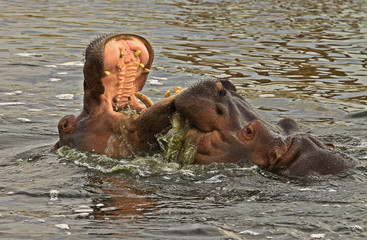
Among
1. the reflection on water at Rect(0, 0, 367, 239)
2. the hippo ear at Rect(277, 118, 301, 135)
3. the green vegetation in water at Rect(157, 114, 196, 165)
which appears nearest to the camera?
the reflection on water at Rect(0, 0, 367, 239)

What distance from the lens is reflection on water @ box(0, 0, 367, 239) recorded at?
5188 mm

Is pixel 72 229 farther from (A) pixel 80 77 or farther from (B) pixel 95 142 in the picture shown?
(A) pixel 80 77

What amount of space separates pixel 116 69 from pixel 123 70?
0.08 metres

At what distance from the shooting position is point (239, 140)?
6.11 metres

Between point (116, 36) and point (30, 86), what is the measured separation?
513cm

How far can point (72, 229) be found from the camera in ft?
16.3

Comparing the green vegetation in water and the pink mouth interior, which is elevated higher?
the pink mouth interior

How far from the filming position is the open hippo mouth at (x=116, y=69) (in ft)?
20.6

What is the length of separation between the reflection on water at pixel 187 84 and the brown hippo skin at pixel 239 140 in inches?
4.4

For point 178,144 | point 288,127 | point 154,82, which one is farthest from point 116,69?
point 154,82

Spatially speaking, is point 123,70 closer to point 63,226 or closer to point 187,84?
point 63,226

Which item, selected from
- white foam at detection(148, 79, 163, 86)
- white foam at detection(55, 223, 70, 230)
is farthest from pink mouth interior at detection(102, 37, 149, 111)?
white foam at detection(148, 79, 163, 86)

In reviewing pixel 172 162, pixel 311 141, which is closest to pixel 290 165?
pixel 311 141

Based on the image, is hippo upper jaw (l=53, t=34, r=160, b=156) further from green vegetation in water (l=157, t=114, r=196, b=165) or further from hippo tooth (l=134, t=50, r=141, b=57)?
green vegetation in water (l=157, t=114, r=196, b=165)
